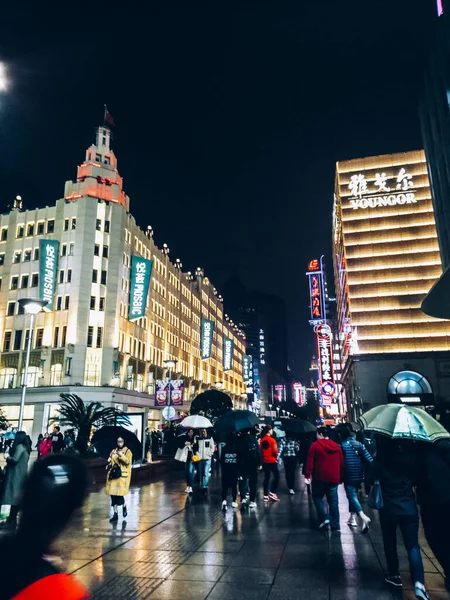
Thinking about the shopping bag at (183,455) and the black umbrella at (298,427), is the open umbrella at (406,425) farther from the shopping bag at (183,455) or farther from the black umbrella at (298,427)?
the shopping bag at (183,455)

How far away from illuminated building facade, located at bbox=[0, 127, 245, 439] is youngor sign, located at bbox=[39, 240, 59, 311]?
3.88 feet

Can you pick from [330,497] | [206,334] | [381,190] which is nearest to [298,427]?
[330,497]

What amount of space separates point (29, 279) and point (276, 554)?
4639 cm

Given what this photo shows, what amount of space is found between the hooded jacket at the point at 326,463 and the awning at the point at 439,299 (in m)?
12.2

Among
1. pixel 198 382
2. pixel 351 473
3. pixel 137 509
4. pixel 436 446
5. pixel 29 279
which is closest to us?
pixel 436 446

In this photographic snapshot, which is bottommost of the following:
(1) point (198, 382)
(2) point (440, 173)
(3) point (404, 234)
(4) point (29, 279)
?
(1) point (198, 382)

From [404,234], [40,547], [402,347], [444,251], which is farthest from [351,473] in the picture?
[404,234]

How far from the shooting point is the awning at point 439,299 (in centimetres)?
1940

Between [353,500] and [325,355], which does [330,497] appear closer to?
[353,500]

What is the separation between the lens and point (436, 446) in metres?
5.46

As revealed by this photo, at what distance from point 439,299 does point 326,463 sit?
15565 millimetres

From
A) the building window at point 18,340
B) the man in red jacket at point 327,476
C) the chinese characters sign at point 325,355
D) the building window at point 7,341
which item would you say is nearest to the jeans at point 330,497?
the man in red jacket at point 327,476

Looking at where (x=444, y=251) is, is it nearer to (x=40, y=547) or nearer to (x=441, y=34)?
(x=441, y=34)

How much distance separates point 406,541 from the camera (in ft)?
18.2
